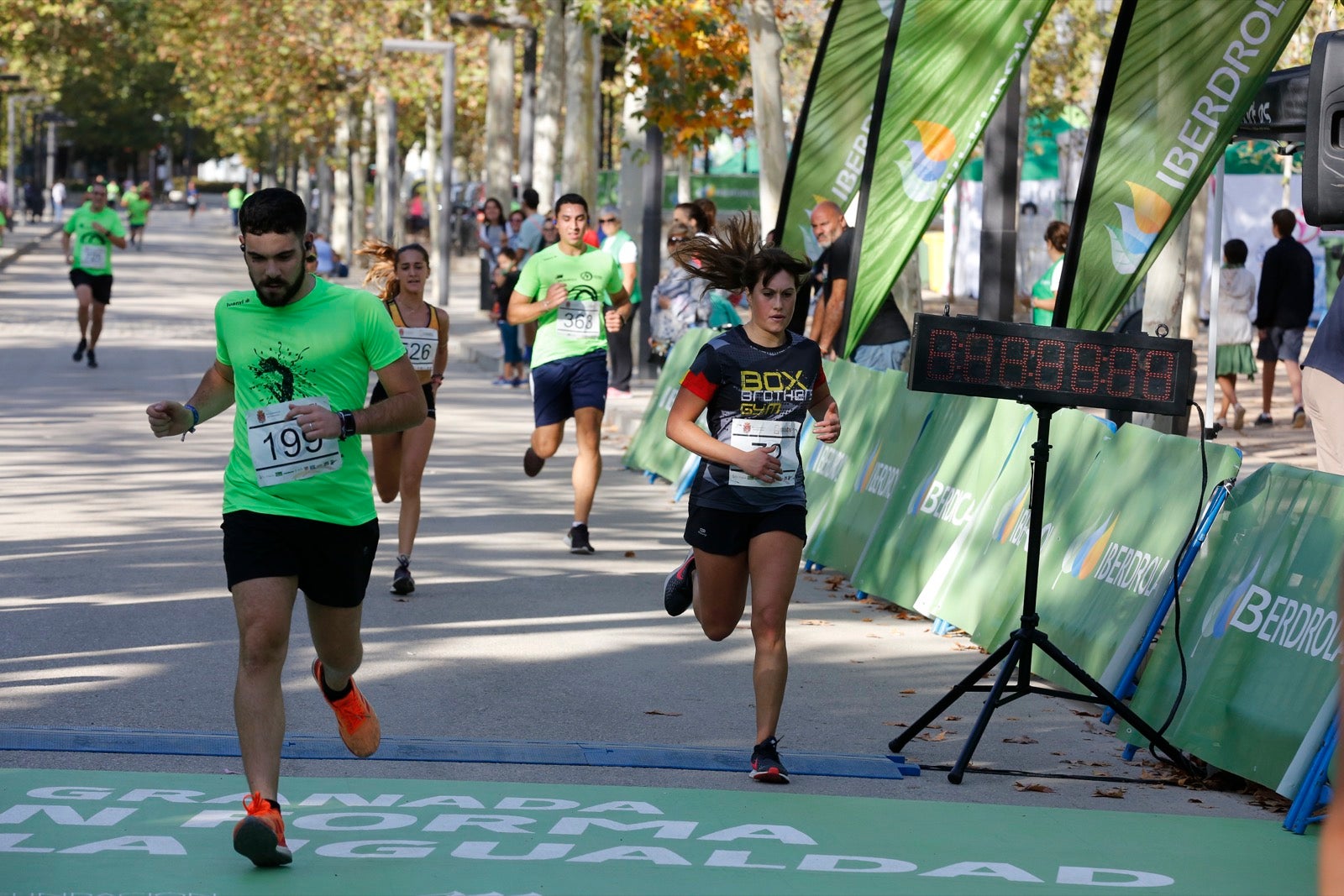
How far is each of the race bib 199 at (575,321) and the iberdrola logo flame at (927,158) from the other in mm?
2385

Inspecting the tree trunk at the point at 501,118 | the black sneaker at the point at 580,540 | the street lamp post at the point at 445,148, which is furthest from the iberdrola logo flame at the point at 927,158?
the street lamp post at the point at 445,148

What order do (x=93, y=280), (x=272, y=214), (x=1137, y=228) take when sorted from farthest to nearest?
1. (x=93, y=280)
2. (x=1137, y=228)
3. (x=272, y=214)

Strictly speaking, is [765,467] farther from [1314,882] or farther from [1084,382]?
[1314,882]

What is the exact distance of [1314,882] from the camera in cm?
576

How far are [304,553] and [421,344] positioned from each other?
4329 mm

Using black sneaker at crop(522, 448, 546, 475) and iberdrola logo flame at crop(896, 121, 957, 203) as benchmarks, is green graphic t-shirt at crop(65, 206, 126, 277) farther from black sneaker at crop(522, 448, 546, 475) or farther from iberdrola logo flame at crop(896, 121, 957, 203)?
iberdrola logo flame at crop(896, 121, 957, 203)

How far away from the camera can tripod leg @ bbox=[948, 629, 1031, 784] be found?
6859 mm

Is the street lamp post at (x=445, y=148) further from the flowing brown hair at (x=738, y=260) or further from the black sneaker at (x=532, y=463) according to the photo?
the flowing brown hair at (x=738, y=260)

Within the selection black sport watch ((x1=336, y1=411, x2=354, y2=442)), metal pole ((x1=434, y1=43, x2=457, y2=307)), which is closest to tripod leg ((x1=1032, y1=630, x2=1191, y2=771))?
black sport watch ((x1=336, y1=411, x2=354, y2=442))

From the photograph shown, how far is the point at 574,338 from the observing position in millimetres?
11523

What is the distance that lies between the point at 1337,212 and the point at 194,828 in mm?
3787

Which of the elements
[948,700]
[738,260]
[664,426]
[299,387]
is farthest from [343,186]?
[299,387]

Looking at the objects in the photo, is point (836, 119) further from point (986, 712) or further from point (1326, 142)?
point (1326, 142)

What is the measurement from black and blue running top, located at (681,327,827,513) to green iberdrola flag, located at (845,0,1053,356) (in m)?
5.32
